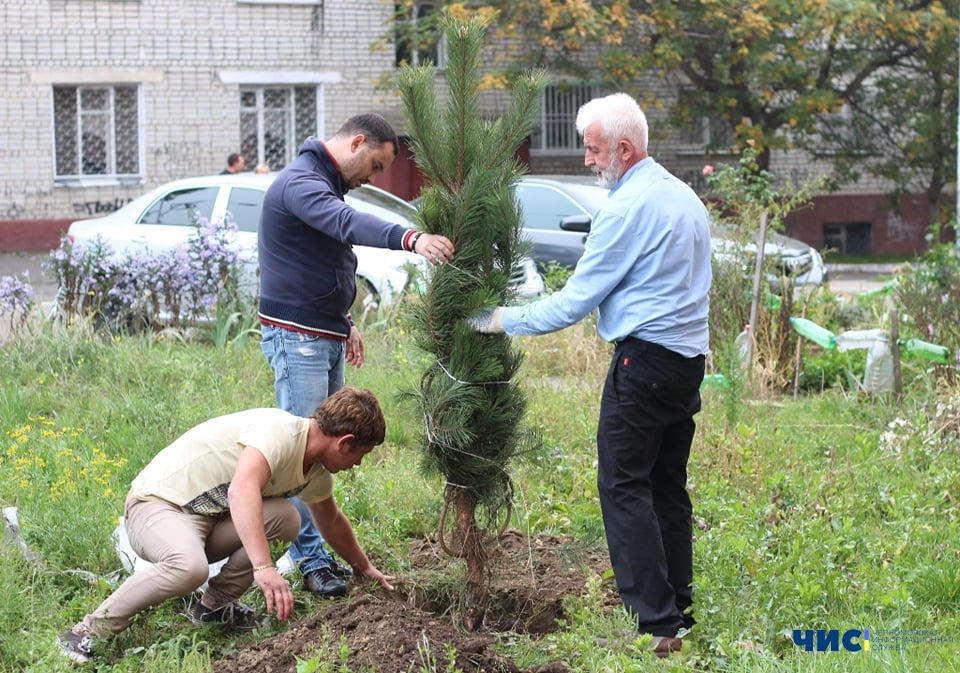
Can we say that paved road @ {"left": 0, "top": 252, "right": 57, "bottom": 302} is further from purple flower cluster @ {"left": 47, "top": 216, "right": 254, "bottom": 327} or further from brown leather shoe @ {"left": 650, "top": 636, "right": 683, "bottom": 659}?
brown leather shoe @ {"left": 650, "top": 636, "right": 683, "bottom": 659}

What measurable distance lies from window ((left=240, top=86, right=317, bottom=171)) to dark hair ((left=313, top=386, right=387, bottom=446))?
18.6m

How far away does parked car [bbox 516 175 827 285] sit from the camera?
1214 cm

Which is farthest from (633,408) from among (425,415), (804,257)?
(804,257)

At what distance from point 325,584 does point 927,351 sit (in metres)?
4.60

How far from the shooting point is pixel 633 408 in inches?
161

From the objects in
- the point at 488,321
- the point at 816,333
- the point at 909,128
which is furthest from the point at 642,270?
the point at 909,128

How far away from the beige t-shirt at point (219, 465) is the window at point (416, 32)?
16.6 m

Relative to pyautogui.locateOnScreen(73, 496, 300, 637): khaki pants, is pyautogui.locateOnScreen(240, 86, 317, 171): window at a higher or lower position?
higher

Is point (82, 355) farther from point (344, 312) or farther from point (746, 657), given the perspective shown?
point (746, 657)

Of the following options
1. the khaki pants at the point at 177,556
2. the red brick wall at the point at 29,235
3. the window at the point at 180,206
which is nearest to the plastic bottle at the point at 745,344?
the khaki pants at the point at 177,556

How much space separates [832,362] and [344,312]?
4866 mm

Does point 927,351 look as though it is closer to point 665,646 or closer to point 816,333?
point 816,333

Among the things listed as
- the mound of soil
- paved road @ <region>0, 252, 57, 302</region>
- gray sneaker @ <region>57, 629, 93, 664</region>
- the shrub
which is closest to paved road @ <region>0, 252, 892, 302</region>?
paved road @ <region>0, 252, 57, 302</region>

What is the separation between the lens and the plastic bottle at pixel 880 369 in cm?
795
